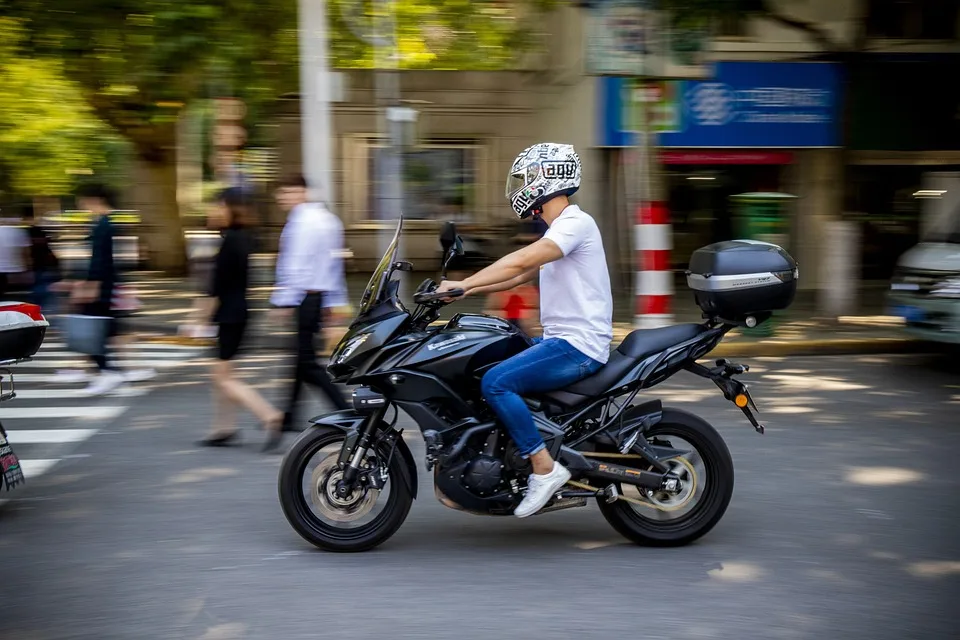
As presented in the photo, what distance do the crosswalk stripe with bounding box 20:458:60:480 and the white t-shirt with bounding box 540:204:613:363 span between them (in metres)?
3.74


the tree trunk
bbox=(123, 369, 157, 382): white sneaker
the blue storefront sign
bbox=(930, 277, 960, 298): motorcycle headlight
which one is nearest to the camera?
bbox=(930, 277, 960, 298): motorcycle headlight

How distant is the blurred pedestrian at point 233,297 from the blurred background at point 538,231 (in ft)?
1.46

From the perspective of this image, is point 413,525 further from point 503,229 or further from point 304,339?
point 503,229

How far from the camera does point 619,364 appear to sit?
502cm

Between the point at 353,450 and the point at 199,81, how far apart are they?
12.3m

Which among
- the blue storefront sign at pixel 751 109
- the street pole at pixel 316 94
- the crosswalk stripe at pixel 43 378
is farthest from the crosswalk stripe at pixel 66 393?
the blue storefront sign at pixel 751 109

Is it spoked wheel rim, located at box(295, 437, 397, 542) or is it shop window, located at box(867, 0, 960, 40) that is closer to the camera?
spoked wheel rim, located at box(295, 437, 397, 542)

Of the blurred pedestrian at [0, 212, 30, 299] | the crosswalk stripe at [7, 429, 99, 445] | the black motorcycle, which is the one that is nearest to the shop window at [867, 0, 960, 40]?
the blurred pedestrian at [0, 212, 30, 299]

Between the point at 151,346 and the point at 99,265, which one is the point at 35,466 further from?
the point at 151,346

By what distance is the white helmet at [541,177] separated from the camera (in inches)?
194

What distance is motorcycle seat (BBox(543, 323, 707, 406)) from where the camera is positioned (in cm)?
500

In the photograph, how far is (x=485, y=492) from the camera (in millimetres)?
4949

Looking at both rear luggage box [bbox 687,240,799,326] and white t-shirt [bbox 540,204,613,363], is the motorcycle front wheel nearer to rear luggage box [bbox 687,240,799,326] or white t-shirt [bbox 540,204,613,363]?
white t-shirt [bbox 540,204,613,363]

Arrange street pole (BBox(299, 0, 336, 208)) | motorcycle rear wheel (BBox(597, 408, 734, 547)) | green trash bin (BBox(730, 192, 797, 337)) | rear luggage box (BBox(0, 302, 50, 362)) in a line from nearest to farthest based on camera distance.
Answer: motorcycle rear wheel (BBox(597, 408, 734, 547)) < rear luggage box (BBox(0, 302, 50, 362)) < street pole (BBox(299, 0, 336, 208)) < green trash bin (BBox(730, 192, 797, 337))
